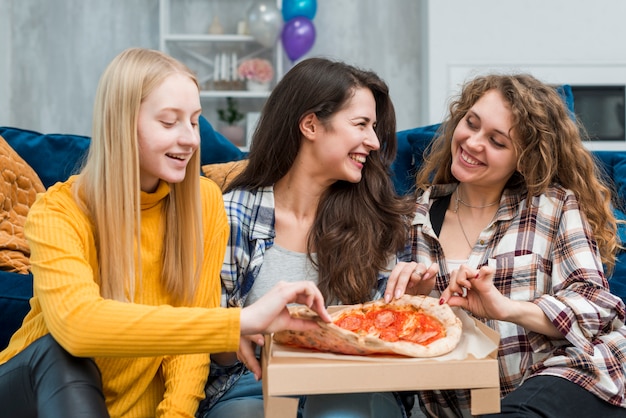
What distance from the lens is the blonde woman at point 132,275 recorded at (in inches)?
53.2

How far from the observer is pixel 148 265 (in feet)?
5.34

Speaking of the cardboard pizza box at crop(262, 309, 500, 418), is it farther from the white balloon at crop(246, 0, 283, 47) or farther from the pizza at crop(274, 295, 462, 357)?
the white balloon at crop(246, 0, 283, 47)

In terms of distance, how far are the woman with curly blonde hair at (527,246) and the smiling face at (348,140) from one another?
212 millimetres

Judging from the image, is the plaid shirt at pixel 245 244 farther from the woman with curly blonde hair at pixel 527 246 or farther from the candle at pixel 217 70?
the candle at pixel 217 70

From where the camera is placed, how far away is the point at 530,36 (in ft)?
15.8

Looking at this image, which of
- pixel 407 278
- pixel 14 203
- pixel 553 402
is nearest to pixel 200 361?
pixel 407 278

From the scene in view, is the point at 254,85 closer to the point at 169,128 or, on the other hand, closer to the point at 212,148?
the point at 212,148

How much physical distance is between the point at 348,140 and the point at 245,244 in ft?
1.23

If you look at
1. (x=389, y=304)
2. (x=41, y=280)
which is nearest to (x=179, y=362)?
(x=41, y=280)

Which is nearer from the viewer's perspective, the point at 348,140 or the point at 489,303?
the point at 489,303

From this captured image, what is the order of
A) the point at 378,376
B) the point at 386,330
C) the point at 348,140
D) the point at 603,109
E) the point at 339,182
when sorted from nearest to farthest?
the point at 378,376
the point at 386,330
the point at 348,140
the point at 339,182
the point at 603,109

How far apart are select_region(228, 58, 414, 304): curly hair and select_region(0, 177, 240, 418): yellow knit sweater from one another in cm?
28

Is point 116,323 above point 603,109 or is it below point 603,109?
below

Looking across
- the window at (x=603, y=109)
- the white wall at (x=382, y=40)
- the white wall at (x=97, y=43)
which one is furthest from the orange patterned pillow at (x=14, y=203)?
the window at (x=603, y=109)
